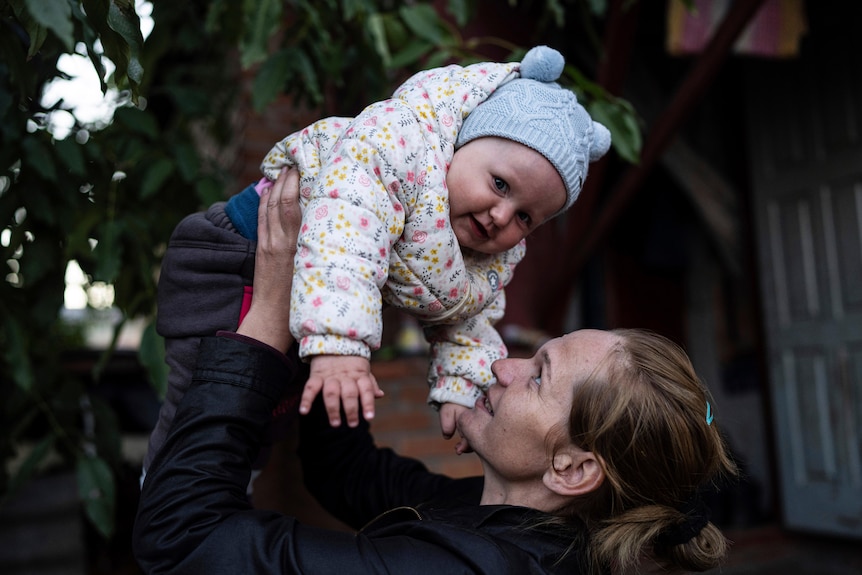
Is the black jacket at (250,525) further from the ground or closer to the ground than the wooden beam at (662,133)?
closer to the ground

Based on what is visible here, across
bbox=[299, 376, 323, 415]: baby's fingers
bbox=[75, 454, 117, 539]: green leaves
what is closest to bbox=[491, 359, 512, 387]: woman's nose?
bbox=[299, 376, 323, 415]: baby's fingers

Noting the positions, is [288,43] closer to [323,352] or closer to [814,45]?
[323,352]

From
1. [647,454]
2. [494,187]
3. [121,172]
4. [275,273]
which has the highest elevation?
[121,172]

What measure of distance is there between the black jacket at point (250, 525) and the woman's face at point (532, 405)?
Answer: 8 cm

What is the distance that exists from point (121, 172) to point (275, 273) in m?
0.94

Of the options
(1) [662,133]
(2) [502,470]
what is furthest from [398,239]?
(1) [662,133]

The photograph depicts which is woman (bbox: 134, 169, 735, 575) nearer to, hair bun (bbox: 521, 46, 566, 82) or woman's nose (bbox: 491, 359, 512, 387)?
woman's nose (bbox: 491, 359, 512, 387)

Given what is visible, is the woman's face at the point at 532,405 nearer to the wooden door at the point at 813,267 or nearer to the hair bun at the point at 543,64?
the hair bun at the point at 543,64

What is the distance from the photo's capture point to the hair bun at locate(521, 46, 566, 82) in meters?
1.23

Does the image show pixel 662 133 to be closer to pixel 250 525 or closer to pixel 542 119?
pixel 542 119

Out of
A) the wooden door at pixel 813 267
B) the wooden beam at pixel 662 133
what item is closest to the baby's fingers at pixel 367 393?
the wooden beam at pixel 662 133

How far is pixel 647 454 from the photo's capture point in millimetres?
1148

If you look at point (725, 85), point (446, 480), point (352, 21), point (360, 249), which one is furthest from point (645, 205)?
point (360, 249)

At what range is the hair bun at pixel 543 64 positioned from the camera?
123 centimetres
